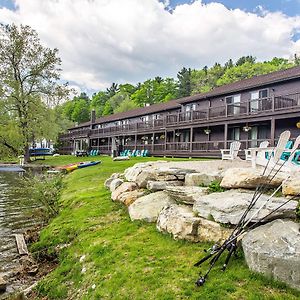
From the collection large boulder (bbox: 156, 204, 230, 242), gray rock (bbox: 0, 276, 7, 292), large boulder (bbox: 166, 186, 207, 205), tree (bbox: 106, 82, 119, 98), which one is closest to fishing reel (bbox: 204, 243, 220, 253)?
large boulder (bbox: 156, 204, 230, 242)

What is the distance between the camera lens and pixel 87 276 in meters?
5.23

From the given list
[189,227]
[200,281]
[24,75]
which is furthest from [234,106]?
[24,75]

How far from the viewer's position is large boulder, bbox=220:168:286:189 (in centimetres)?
623

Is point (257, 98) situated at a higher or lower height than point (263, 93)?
lower

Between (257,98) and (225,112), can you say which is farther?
(225,112)

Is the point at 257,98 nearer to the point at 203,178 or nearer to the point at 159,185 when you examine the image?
the point at 203,178

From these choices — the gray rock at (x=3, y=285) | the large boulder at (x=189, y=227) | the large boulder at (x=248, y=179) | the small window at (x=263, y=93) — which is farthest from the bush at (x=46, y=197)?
the small window at (x=263, y=93)

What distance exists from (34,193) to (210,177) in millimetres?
6620

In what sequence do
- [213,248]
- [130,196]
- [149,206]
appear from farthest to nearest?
[130,196] → [149,206] → [213,248]

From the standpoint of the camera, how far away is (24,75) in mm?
35344

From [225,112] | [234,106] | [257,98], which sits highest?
[257,98]

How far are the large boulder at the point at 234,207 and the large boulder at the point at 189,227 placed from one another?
18 centimetres

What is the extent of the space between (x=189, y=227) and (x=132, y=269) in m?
1.31

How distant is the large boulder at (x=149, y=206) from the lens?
275 inches
